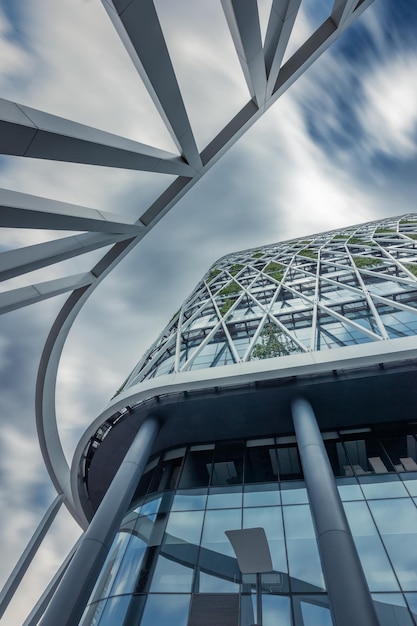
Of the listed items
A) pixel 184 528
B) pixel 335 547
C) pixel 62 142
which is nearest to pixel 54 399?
pixel 184 528

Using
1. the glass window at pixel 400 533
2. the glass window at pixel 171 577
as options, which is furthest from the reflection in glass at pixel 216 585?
the glass window at pixel 400 533

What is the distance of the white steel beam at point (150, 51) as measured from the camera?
19.0 ft

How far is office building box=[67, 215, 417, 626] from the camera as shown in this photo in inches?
419

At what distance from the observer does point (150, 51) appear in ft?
21.0

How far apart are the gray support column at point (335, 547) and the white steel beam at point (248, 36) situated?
12018 millimetres

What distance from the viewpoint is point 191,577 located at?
11.6 metres

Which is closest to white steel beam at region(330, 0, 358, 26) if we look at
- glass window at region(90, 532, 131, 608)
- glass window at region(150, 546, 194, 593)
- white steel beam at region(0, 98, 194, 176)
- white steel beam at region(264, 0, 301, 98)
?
white steel beam at region(264, 0, 301, 98)

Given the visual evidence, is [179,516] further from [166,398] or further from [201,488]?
[166,398]

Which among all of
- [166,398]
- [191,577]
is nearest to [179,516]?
[191,577]

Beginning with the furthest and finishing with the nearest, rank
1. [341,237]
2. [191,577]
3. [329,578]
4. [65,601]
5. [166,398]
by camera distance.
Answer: [341,237]
[166,398]
[191,577]
[65,601]
[329,578]

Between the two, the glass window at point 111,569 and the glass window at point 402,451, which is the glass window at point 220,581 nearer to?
the glass window at point 111,569

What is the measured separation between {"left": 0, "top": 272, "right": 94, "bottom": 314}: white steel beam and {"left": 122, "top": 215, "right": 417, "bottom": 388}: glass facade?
296 inches

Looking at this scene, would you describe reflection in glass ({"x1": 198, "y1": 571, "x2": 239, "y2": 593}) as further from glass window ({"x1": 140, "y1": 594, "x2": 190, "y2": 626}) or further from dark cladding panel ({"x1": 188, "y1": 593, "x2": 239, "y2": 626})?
glass window ({"x1": 140, "y1": 594, "x2": 190, "y2": 626})

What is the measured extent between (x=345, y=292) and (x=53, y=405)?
20564 mm
